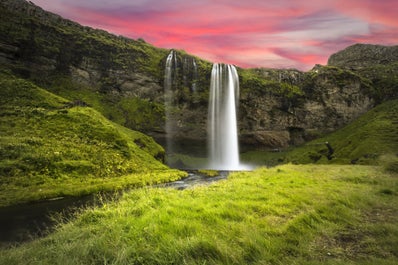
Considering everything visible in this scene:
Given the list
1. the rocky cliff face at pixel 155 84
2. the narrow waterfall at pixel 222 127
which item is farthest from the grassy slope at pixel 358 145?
the narrow waterfall at pixel 222 127

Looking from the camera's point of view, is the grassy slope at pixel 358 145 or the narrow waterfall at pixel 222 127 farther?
the narrow waterfall at pixel 222 127

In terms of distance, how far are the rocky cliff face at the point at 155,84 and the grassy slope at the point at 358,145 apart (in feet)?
27.1

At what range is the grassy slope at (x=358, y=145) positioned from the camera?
6275 cm

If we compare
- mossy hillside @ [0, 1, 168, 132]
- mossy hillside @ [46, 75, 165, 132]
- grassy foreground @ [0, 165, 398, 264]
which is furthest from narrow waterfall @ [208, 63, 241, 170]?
grassy foreground @ [0, 165, 398, 264]

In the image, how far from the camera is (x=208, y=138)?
324 ft

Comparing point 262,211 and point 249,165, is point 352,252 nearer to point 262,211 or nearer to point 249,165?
point 262,211

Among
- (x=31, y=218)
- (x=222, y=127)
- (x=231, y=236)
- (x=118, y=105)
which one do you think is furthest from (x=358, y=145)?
(x=118, y=105)

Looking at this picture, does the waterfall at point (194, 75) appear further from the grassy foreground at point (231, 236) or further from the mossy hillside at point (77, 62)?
the grassy foreground at point (231, 236)

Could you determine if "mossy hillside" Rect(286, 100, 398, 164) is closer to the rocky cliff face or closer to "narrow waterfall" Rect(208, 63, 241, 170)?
the rocky cliff face

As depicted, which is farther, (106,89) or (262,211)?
(106,89)

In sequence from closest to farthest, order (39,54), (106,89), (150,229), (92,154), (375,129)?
(150,229) < (92,154) < (375,129) < (39,54) < (106,89)

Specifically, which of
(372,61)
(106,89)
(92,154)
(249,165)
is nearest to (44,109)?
(92,154)

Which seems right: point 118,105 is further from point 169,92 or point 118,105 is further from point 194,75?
point 194,75

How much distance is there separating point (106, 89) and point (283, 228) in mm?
99955
